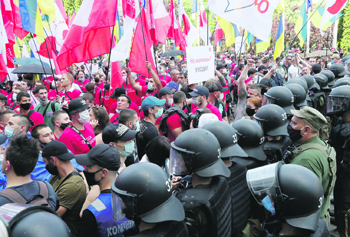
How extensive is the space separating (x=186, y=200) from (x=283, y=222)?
752mm

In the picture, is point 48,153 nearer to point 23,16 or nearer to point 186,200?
point 186,200

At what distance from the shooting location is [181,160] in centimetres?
282

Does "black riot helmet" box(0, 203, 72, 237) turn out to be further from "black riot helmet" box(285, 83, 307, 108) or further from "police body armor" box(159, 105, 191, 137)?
"black riot helmet" box(285, 83, 307, 108)

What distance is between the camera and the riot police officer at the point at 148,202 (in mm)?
2125

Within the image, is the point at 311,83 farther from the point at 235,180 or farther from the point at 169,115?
the point at 235,180

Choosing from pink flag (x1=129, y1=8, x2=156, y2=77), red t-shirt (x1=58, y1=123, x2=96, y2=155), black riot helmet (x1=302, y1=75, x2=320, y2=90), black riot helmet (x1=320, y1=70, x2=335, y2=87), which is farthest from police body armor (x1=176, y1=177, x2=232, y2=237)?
black riot helmet (x1=320, y1=70, x2=335, y2=87)

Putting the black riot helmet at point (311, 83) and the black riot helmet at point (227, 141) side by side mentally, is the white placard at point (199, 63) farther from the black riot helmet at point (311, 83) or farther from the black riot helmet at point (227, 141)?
the black riot helmet at point (311, 83)

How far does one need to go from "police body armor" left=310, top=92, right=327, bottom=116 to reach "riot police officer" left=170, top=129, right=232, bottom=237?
5595mm

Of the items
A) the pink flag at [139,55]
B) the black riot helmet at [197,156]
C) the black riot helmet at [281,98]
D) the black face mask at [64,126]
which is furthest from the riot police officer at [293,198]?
the pink flag at [139,55]

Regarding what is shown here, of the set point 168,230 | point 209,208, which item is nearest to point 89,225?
point 168,230

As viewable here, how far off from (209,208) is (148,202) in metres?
0.57

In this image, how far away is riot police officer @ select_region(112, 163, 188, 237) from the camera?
83.7 inches

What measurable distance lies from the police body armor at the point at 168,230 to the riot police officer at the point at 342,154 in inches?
121

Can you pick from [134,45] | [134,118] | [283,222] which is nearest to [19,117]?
[134,118]
